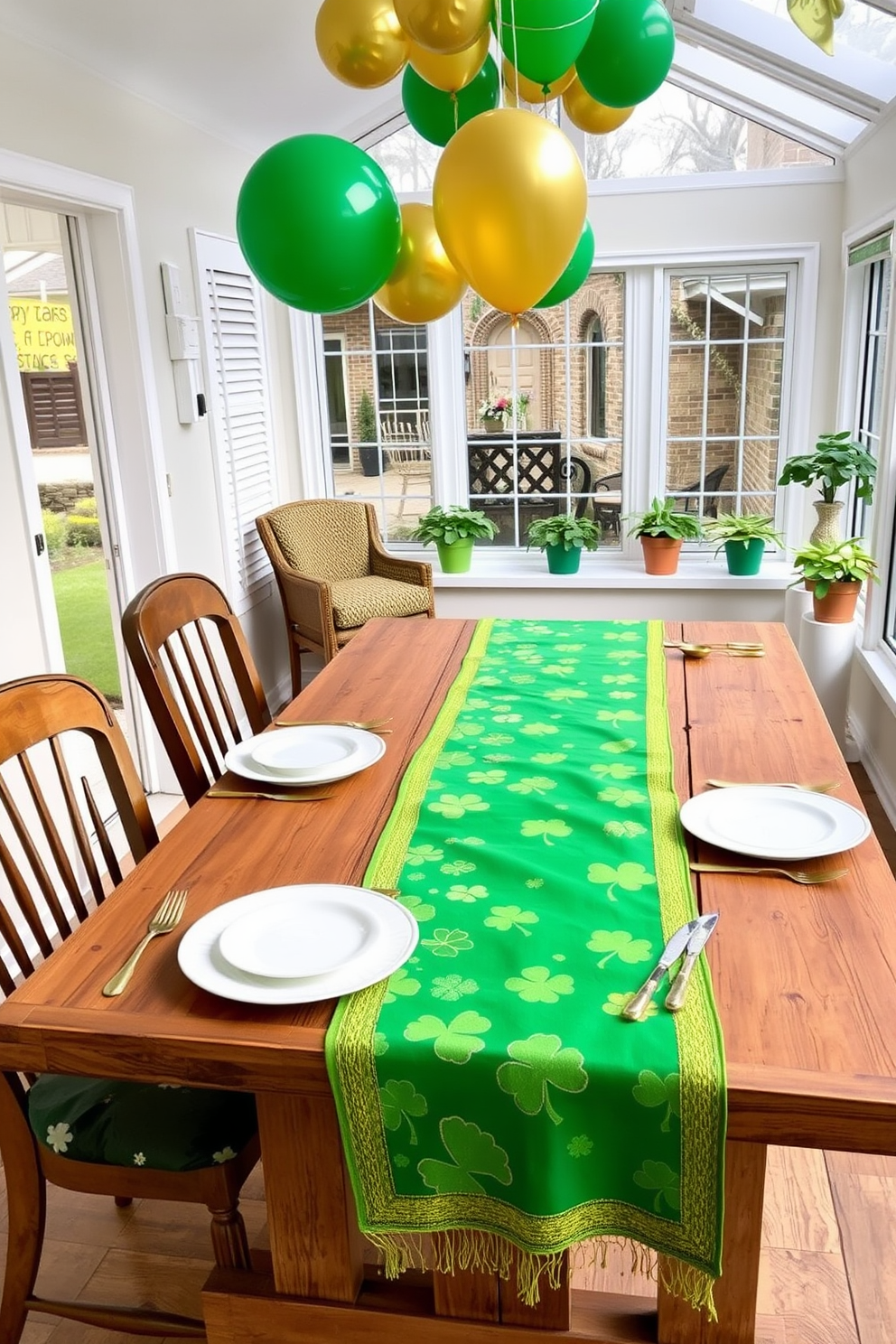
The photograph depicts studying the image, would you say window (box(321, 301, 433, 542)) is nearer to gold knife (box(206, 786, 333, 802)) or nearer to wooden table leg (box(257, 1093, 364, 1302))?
gold knife (box(206, 786, 333, 802))

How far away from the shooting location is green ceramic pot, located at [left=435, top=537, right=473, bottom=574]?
484 centimetres

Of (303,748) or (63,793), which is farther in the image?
(303,748)

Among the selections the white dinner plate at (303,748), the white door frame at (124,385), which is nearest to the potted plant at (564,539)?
the white door frame at (124,385)

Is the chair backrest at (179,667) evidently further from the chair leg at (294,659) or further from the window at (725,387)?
the window at (725,387)

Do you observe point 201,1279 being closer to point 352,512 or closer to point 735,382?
point 352,512

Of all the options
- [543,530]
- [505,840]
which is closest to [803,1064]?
[505,840]

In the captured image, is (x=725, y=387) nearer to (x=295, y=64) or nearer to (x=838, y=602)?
(x=838, y=602)

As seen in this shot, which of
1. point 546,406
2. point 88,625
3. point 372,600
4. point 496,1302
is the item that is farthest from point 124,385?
point 88,625

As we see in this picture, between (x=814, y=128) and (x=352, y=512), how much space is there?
95.0 inches

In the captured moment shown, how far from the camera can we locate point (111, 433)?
3387 millimetres

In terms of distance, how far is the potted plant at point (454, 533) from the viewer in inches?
190

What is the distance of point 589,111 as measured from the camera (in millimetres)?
2391

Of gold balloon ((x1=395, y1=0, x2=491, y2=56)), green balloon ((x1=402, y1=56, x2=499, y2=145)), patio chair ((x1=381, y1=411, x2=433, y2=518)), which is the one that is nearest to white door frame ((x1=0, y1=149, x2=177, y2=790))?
green balloon ((x1=402, y1=56, x2=499, y2=145))

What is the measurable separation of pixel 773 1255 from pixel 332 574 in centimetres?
337
